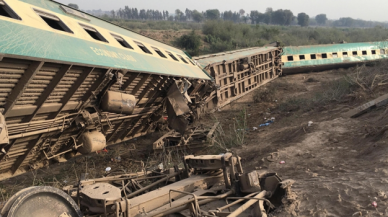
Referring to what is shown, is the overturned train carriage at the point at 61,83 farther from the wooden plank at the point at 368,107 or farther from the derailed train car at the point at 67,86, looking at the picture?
the wooden plank at the point at 368,107

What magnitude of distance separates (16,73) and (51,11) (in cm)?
215

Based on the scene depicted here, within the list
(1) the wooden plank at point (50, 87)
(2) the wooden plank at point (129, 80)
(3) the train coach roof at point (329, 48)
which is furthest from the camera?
(3) the train coach roof at point (329, 48)

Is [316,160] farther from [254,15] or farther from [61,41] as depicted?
[254,15]

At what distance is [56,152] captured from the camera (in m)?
6.19

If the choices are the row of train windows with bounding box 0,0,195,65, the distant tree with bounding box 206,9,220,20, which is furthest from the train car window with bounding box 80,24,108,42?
the distant tree with bounding box 206,9,220,20

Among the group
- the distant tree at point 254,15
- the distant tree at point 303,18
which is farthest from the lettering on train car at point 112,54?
the distant tree at point 303,18

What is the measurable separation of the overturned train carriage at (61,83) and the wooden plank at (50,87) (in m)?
0.01

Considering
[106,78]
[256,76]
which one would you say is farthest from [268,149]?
[256,76]

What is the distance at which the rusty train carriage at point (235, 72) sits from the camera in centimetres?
1213

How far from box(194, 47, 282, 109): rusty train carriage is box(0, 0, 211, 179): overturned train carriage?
4.47 meters

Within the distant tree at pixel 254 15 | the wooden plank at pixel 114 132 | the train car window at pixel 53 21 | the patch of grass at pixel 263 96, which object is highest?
the distant tree at pixel 254 15

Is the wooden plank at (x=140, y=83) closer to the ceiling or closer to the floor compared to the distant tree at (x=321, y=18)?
closer to the floor

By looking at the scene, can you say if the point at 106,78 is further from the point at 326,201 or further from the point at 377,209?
the point at 377,209

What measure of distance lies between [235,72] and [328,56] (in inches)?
394
